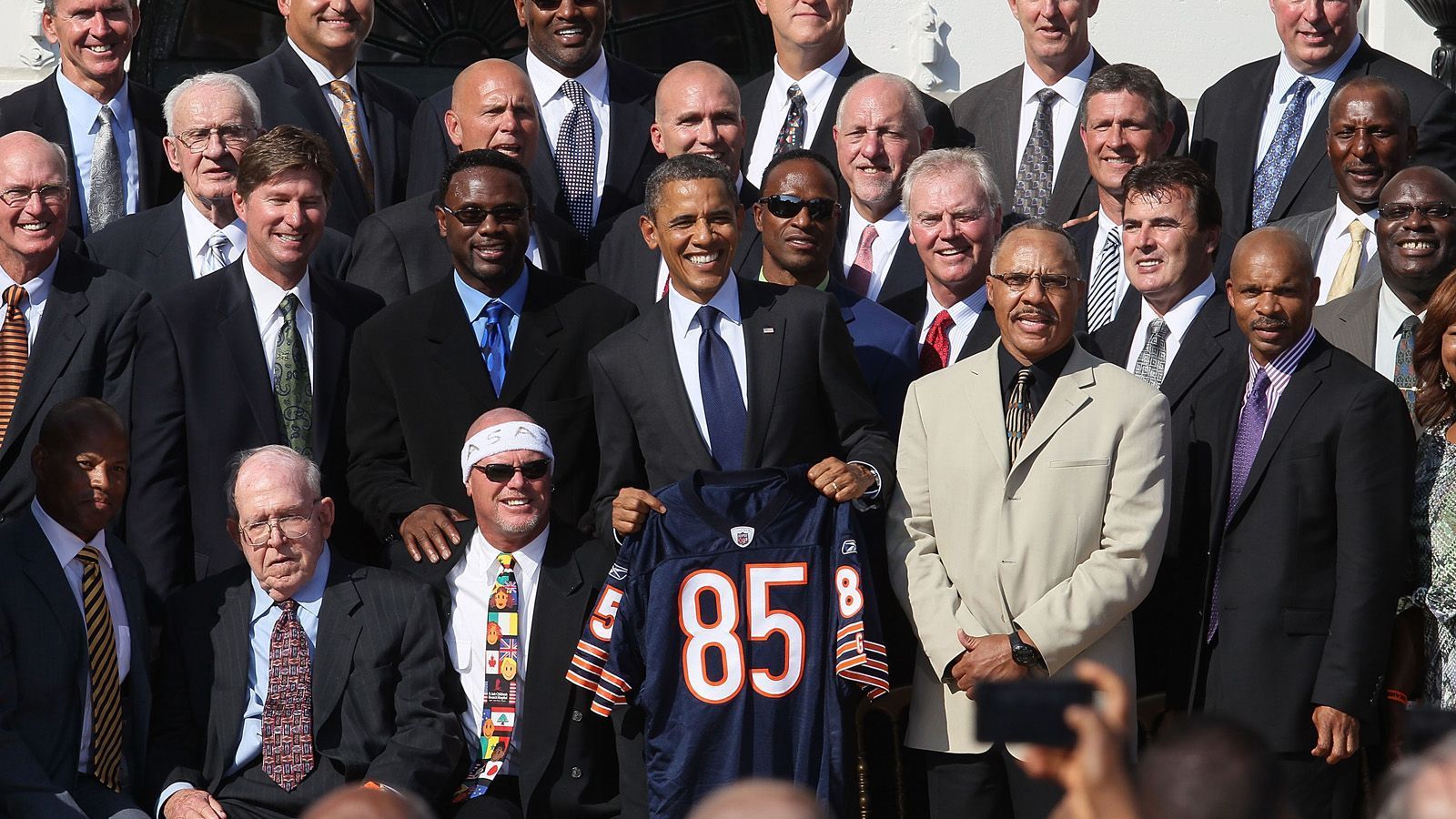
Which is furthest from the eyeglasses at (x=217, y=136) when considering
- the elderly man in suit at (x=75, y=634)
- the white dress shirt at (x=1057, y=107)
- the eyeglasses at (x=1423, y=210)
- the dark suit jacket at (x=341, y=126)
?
the eyeglasses at (x=1423, y=210)

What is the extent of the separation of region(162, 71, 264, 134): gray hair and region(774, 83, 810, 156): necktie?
198cm

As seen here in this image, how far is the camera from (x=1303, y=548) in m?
5.44

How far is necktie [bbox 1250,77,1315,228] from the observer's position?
23.7ft

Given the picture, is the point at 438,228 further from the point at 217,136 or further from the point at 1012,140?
the point at 1012,140

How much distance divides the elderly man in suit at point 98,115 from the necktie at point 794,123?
2.32 m

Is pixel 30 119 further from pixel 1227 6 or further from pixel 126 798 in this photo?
pixel 1227 6

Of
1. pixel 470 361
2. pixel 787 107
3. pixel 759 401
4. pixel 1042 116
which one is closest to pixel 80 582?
pixel 470 361

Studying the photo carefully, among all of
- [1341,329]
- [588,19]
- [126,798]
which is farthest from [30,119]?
[1341,329]

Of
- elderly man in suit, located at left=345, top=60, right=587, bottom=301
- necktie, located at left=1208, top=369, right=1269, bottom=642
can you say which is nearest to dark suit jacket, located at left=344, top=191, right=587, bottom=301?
elderly man in suit, located at left=345, top=60, right=587, bottom=301

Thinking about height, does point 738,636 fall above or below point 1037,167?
below

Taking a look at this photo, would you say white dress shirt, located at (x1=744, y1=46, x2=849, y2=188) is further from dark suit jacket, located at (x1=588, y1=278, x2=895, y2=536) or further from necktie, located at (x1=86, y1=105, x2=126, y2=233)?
necktie, located at (x1=86, y1=105, x2=126, y2=233)

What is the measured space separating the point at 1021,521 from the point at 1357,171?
205 cm

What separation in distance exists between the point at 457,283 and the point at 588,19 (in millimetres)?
1709

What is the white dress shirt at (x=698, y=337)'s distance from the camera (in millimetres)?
5719
